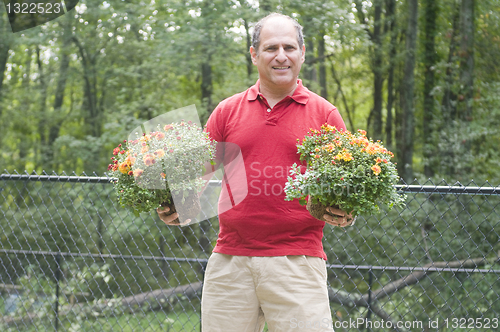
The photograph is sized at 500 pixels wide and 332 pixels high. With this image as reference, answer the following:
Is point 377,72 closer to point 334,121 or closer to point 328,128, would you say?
point 334,121

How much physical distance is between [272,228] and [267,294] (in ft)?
0.78

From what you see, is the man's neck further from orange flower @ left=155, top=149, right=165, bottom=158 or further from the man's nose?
orange flower @ left=155, top=149, right=165, bottom=158

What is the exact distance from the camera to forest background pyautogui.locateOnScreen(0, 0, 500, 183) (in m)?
6.86

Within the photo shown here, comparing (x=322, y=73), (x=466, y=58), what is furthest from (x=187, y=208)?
(x=322, y=73)

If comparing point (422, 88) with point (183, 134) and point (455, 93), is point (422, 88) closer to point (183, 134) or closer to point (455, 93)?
point (455, 93)

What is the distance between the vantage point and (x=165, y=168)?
150 cm

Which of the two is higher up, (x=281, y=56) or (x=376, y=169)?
(x=281, y=56)

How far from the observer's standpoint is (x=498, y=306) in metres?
4.76

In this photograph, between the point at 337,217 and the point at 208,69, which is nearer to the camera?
the point at 337,217

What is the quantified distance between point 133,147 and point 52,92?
8.35 meters

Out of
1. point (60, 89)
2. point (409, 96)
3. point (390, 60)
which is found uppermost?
point (390, 60)

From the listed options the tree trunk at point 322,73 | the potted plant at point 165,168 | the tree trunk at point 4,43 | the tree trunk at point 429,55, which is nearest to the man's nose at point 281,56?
the potted plant at point 165,168

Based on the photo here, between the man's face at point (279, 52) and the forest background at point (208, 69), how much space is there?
17.6 ft

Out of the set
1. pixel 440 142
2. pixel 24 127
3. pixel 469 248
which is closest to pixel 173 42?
pixel 24 127
